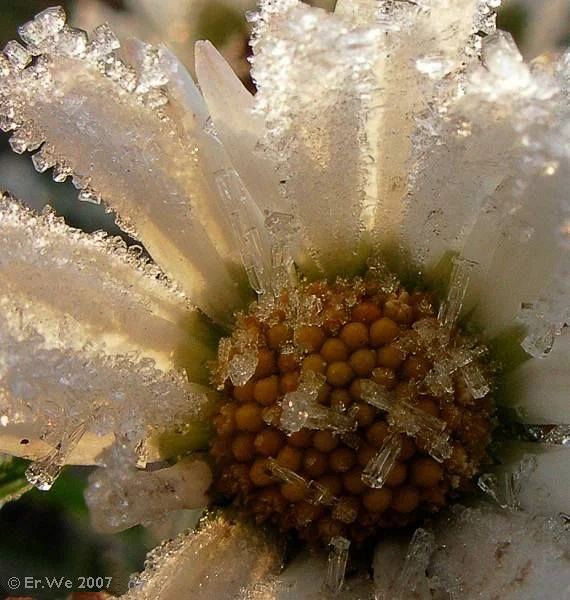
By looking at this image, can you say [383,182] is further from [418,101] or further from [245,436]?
[245,436]

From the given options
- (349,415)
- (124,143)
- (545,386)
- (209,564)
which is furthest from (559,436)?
(124,143)

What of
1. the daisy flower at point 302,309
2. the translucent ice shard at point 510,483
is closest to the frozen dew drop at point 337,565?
the daisy flower at point 302,309

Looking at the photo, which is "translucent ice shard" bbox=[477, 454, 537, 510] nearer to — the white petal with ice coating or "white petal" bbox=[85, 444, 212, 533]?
the white petal with ice coating

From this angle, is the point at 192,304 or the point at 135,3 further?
the point at 135,3

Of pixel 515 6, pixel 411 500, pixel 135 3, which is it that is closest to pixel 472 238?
pixel 411 500

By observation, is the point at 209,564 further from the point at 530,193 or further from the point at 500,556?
the point at 530,193

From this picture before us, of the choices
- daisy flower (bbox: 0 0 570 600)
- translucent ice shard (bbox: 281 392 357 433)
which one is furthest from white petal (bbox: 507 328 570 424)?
translucent ice shard (bbox: 281 392 357 433)
